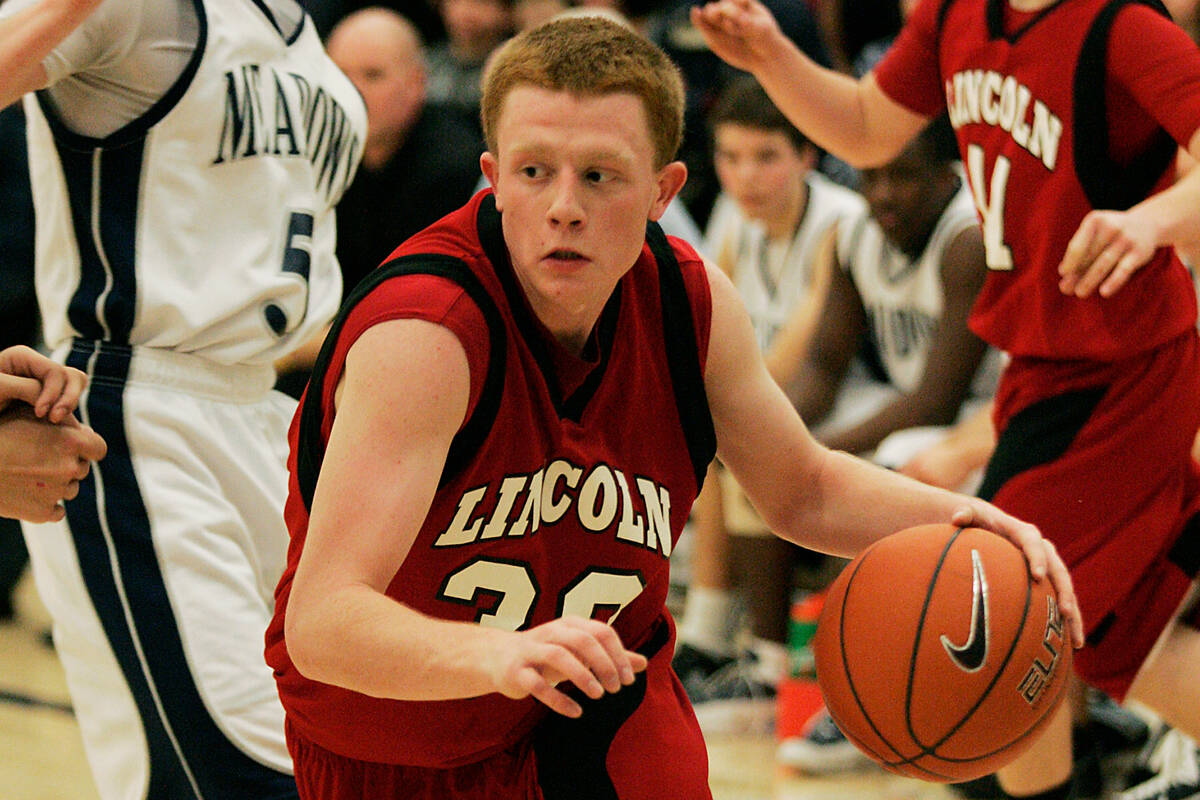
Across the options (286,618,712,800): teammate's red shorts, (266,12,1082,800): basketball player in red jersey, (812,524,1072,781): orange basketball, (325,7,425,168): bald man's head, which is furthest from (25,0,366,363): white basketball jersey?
(325,7,425,168): bald man's head

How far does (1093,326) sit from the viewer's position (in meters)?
3.31

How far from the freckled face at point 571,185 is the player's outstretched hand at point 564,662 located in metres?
0.63

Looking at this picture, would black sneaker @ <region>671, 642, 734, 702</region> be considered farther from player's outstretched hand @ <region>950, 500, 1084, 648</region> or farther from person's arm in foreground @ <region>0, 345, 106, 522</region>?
person's arm in foreground @ <region>0, 345, 106, 522</region>

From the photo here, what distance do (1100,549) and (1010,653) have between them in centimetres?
104

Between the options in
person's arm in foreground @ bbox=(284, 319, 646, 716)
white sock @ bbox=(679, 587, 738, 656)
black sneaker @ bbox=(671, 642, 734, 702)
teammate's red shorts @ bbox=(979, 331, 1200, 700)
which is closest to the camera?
person's arm in foreground @ bbox=(284, 319, 646, 716)

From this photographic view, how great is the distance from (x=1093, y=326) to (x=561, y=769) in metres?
1.57

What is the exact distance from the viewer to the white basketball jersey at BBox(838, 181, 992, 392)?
521 centimetres

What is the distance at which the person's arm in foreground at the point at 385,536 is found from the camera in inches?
75.9

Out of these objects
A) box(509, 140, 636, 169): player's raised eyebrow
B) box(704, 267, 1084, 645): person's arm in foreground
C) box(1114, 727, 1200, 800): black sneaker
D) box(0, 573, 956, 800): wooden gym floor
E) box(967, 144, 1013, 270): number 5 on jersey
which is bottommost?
box(0, 573, 956, 800): wooden gym floor

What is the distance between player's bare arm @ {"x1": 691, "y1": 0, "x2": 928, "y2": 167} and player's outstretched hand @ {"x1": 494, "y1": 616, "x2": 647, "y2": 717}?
2134 millimetres

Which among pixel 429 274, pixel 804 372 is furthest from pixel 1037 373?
pixel 804 372

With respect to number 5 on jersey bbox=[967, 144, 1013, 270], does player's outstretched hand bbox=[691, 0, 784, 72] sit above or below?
above

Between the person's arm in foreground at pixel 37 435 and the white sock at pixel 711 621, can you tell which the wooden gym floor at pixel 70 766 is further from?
the person's arm in foreground at pixel 37 435

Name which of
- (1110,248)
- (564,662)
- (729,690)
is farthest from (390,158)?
(564,662)
